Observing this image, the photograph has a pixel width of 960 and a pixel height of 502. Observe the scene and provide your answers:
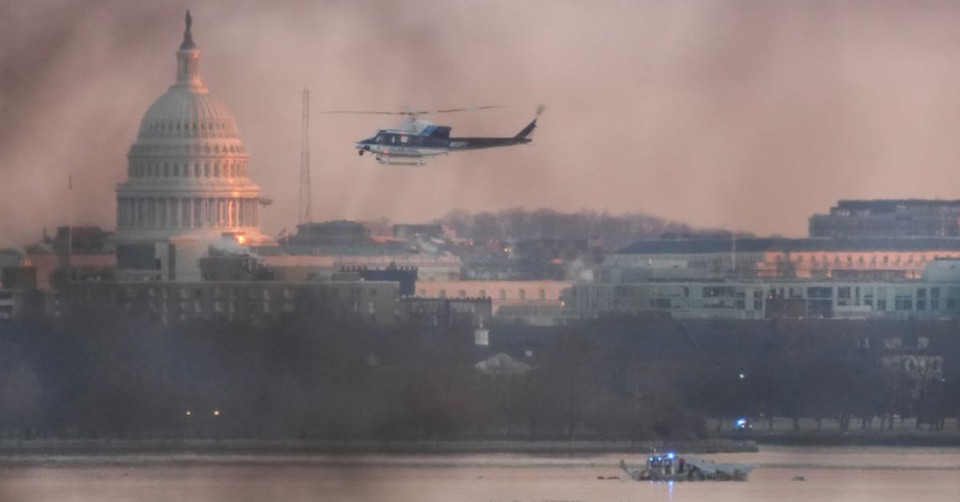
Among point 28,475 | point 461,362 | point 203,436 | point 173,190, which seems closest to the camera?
point 28,475

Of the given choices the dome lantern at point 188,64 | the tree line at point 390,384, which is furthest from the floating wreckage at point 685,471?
the dome lantern at point 188,64

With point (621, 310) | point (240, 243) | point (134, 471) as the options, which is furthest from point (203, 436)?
point (240, 243)

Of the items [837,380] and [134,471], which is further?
[837,380]

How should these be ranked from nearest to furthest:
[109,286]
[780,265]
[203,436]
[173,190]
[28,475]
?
[28,475] < [203,436] < [109,286] < [780,265] < [173,190]

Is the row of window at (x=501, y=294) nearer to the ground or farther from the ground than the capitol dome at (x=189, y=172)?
nearer to the ground

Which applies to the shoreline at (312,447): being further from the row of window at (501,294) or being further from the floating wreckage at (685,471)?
the row of window at (501,294)

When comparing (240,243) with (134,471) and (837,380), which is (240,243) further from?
(134,471)

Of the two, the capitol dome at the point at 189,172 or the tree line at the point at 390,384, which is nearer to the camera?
the tree line at the point at 390,384
